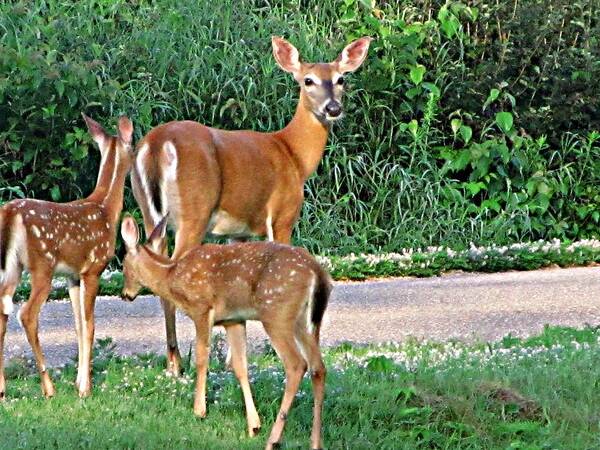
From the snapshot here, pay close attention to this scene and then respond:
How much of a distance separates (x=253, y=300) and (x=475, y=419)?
1.29 m

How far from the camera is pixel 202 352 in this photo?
6586 mm

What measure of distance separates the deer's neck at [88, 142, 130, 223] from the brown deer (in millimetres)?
620

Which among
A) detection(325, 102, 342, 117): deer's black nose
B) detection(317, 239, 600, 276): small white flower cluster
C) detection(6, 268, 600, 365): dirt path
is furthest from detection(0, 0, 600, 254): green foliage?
detection(325, 102, 342, 117): deer's black nose

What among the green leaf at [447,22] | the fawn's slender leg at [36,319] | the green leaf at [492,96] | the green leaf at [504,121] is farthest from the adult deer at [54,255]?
the green leaf at [447,22]

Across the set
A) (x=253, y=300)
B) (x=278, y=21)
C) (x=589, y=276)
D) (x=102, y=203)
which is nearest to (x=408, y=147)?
(x=278, y=21)

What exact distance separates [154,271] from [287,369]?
3.34 feet

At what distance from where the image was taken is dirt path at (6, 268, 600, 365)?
944 cm

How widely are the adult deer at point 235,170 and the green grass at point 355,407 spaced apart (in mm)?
750

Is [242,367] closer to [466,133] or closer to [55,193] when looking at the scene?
[55,193]

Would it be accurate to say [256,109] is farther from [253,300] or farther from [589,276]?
[253,300]

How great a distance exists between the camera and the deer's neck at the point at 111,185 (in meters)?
7.59

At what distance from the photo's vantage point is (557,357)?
8.09 m

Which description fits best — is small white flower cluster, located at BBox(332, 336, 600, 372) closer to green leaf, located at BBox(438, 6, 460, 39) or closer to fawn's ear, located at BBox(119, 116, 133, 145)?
fawn's ear, located at BBox(119, 116, 133, 145)

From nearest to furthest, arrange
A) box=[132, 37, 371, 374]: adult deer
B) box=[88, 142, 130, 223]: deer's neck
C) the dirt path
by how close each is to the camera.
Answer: box=[88, 142, 130, 223]: deer's neck → box=[132, 37, 371, 374]: adult deer → the dirt path
